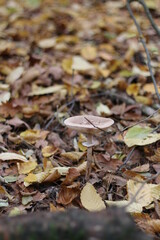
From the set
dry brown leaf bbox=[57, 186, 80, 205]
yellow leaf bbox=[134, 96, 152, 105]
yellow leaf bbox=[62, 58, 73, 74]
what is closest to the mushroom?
dry brown leaf bbox=[57, 186, 80, 205]

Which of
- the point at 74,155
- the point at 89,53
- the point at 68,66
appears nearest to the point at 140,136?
the point at 74,155

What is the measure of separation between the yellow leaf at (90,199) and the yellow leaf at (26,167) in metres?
0.52

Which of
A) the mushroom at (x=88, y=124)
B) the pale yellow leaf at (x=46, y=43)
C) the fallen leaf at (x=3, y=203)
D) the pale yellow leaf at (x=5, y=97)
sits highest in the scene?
the mushroom at (x=88, y=124)

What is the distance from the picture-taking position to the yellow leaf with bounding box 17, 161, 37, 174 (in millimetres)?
2562

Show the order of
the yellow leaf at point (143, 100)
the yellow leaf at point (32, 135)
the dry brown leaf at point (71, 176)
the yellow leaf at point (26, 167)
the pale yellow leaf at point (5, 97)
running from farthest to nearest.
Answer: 1. the yellow leaf at point (143, 100)
2. the pale yellow leaf at point (5, 97)
3. the yellow leaf at point (32, 135)
4. the yellow leaf at point (26, 167)
5. the dry brown leaf at point (71, 176)

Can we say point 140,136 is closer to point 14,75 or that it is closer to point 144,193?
point 144,193

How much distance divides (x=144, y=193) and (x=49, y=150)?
0.88m

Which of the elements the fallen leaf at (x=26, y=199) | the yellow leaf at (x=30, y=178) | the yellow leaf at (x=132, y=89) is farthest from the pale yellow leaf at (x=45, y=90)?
the fallen leaf at (x=26, y=199)

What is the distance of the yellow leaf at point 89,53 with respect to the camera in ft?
14.6

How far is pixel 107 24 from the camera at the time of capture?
570 cm

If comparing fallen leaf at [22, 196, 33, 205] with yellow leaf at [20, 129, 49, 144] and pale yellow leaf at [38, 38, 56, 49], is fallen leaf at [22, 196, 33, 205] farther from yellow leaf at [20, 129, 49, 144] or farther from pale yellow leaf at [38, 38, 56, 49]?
pale yellow leaf at [38, 38, 56, 49]

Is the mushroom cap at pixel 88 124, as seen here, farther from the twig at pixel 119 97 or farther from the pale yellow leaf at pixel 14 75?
the pale yellow leaf at pixel 14 75

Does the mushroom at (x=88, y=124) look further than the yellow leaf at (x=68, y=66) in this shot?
No

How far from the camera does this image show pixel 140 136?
279 centimetres
